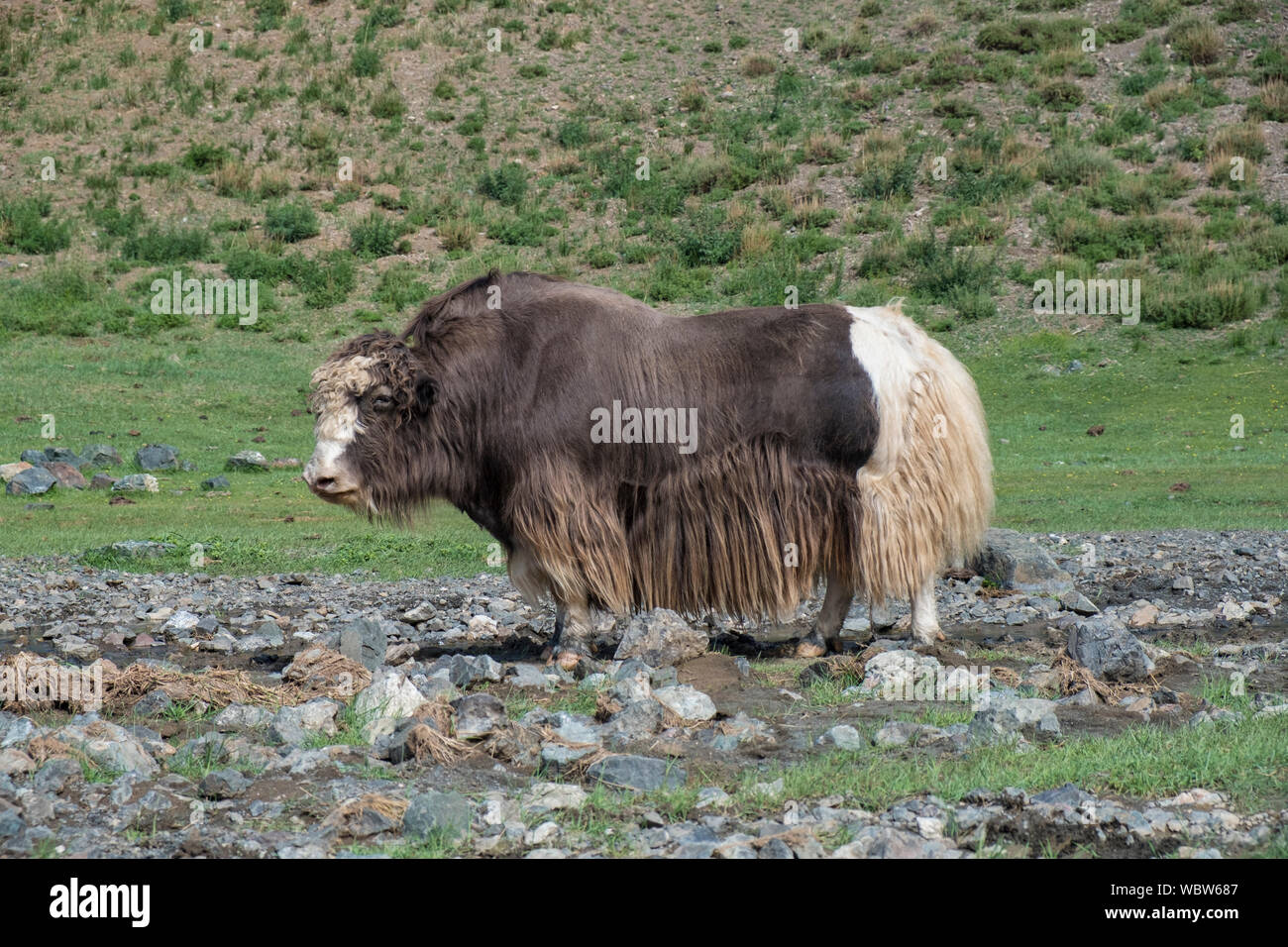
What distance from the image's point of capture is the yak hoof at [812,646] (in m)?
9.07

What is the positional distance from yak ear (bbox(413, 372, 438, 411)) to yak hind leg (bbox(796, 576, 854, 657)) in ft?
9.72

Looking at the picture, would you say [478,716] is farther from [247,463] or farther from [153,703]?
[247,463]

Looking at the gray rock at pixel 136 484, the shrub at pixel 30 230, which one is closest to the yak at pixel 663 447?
the gray rock at pixel 136 484

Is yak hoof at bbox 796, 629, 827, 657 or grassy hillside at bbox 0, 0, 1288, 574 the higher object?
grassy hillside at bbox 0, 0, 1288, 574

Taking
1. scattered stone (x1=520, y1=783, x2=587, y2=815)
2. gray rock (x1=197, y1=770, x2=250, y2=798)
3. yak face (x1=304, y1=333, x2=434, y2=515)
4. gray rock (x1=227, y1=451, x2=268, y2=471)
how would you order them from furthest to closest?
gray rock (x1=227, y1=451, x2=268, y2=471), yak face (x1=304, y1=333, x2=434, y2=515), gray rock (x1=197, y1=770, x2=250, y2=798), scattered stone (x1=520, y1=783, x2=587, y2=815)

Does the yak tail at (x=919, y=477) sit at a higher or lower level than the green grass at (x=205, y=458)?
higher

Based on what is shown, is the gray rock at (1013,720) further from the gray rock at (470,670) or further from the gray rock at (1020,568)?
the gray rock at (1020,568)

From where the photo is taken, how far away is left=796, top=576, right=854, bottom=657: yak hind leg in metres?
9.09

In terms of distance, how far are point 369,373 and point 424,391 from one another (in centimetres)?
38

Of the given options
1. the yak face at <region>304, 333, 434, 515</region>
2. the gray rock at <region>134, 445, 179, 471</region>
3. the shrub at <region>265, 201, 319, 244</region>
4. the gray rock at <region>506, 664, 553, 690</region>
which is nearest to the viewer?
the gray rock at <region>506, 664, 553, 690</region>

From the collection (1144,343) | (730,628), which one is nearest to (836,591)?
(730,628)

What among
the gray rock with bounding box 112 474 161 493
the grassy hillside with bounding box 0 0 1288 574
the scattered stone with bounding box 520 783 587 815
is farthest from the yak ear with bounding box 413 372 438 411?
the gray rock with bounding box 112 474 161 493

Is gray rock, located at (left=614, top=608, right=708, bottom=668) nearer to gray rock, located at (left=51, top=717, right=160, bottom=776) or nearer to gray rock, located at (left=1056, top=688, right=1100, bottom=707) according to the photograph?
gray rock, located at (left=1056, top=688, right=1100, bottom=707)

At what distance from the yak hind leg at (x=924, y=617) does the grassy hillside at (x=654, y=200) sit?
26.0ft
